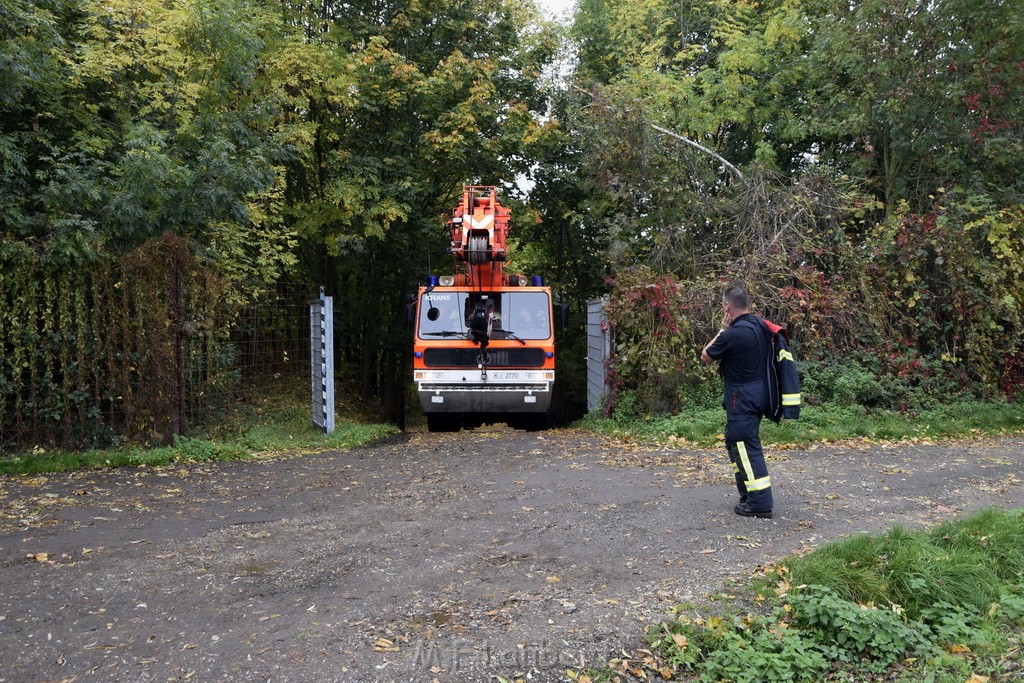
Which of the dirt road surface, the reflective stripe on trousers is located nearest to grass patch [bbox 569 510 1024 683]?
the dirt road surface

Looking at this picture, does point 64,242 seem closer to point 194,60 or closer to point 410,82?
point 194,60

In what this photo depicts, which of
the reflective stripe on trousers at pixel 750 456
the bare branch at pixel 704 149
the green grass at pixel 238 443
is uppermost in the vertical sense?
the bare branch at pixel 704 149

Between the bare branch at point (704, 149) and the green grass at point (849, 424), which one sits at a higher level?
the bare branch at point (704, 149)

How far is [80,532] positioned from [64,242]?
453 centimetres

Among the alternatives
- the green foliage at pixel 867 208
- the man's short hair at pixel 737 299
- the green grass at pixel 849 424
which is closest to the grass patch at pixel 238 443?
the green grass at pixel 849 424

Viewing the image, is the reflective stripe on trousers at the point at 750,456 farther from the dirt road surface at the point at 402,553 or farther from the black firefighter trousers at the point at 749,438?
the dirt road surface at the point at 402,553

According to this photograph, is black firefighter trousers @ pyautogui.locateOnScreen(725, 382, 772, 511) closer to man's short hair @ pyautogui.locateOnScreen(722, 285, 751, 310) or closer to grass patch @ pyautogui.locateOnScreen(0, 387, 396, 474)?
man's short hair @ pyautogui.locateOnScreen(722, 285, 751, 310)

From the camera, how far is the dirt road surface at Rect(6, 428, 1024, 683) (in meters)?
4.20

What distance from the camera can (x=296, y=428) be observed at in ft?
43.3

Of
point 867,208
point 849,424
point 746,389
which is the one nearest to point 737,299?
point 746,389

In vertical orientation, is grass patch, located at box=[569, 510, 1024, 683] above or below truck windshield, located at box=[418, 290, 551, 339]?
below

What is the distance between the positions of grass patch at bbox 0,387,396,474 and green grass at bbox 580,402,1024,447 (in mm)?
4454

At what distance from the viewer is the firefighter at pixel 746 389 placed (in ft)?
20.6

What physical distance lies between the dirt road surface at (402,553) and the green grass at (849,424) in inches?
44.9
